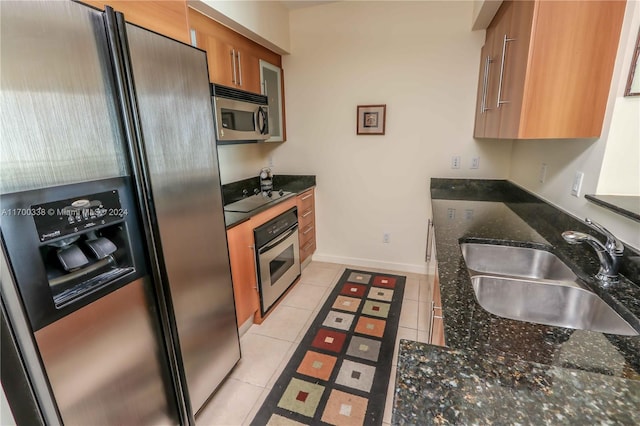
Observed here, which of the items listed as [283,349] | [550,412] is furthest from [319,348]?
[550,412]

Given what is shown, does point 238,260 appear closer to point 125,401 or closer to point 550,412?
point 125,401

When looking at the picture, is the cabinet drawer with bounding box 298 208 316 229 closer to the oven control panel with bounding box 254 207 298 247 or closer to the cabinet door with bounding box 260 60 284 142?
the oven control panel with bounding box 254 207 298 247

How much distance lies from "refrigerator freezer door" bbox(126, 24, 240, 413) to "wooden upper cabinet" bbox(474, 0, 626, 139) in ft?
4.72

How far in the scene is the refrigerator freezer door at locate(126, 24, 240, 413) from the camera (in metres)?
1.13

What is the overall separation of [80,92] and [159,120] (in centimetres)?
27

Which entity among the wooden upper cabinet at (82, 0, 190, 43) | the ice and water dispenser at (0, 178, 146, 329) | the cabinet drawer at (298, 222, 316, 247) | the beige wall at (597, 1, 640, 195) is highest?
the wooden upper cabinet at (82, 0, 190, 43)

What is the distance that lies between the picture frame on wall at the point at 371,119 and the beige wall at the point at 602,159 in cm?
142

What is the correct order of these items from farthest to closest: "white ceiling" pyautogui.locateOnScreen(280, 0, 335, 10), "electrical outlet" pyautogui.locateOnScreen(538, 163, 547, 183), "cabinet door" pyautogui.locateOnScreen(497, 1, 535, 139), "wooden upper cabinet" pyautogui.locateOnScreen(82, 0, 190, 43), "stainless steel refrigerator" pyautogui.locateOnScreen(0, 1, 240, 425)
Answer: "white ceiling" pyautogui.locateOnScreen(280, 0, 335, 10)
"electrical outlet" pyautogui.locateOnScreen(538, 163, 547, 183)
"cabinet door" pyautogui.locateOnScreen(497, 1, 535, 139)
"wooden upper cabinet" pyautogui.locateOnScreen(82, 0, 190, 43)
"stainless steel refrigerator" pyautogui.locateOnScreen(0, 1, 240, 425)

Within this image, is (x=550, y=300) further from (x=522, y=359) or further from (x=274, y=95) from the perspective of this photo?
(x=274, y=95)

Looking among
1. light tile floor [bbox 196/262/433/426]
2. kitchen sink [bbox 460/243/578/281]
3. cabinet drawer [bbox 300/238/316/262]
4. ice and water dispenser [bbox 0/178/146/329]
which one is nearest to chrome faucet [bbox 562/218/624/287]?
kitchen sink [bbox 460/243/578/281]

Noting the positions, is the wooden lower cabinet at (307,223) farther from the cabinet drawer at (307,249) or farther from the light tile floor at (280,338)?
the light tile floor at (280,338)

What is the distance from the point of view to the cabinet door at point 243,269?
196cm

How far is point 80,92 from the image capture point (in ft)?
3.00

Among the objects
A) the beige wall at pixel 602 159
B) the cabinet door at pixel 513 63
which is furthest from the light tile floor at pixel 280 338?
the cabinet door at pixel 513 63
